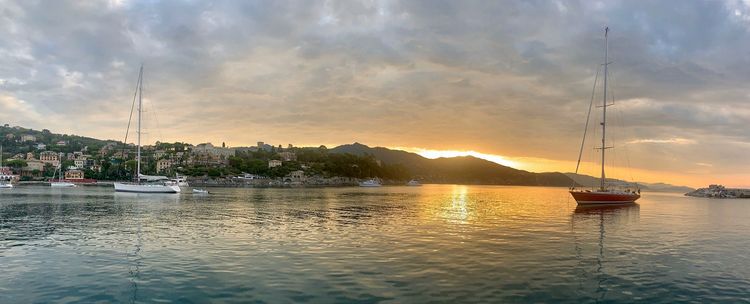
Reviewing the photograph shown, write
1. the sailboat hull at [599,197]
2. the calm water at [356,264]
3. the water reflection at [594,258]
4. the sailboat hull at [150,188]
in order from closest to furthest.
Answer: the calm water at [356,264] < the water reflection at [594,258] < the sailboat hull at [599,197] < the sailboat hull at [150,188]

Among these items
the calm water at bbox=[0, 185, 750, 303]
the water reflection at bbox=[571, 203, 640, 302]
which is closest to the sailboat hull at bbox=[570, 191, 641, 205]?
the water reflection at bbox=[571, 203, 640, 302]

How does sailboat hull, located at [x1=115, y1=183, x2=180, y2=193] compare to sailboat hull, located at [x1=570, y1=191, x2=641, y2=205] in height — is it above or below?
below

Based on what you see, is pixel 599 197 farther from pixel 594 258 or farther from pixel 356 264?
pixel 356 264

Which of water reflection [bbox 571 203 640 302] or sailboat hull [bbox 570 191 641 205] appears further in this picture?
sailboat hull [bbox 570 191 641 205]

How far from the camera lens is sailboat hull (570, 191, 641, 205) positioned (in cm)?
8081

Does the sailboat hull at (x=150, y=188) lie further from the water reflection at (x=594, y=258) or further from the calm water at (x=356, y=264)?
the water reflection at (x=594, y=258)

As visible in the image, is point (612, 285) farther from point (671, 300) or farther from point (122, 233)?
point (122, 233)

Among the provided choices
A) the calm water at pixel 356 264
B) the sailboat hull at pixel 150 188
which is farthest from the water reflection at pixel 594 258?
the sailboat hull at pixel 150 188

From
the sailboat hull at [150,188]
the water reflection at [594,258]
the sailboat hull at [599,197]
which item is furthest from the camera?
the sailboat hull at [150,188]

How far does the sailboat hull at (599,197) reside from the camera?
80.8 metres

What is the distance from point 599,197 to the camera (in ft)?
272

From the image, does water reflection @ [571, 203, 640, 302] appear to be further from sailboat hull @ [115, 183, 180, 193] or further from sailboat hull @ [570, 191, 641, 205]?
sailboat hull @ [115, 183, 180, 193]

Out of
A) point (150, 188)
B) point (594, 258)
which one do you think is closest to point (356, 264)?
point (594, 258)

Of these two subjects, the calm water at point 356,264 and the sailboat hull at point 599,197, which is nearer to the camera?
the calm water at point 356,264
